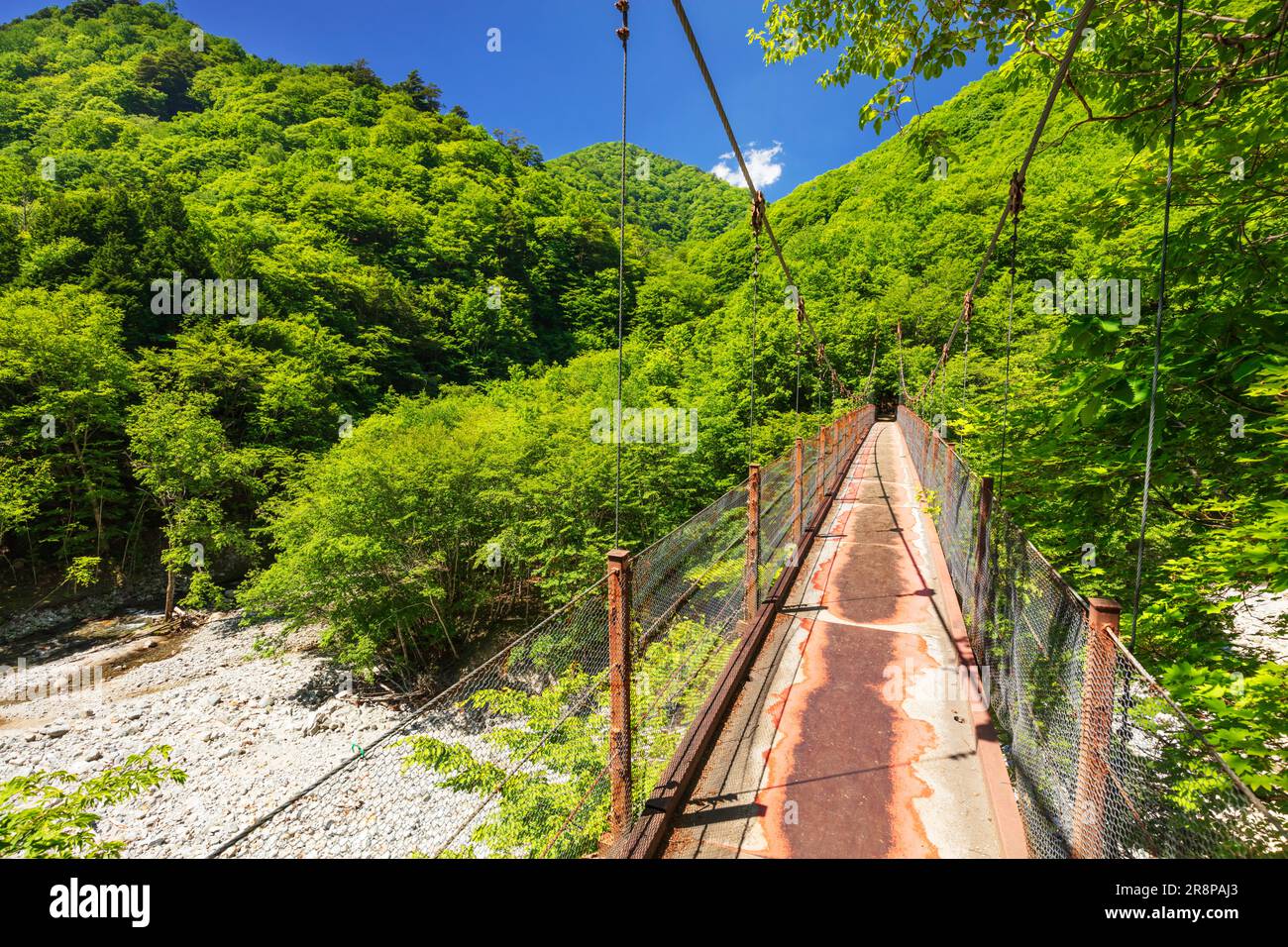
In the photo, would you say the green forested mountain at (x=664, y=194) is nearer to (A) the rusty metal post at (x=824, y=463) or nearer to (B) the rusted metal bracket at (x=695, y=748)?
(A) the rusty metal post at (x=824, y=463)

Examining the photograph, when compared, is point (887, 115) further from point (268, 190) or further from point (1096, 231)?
point (268, 190)

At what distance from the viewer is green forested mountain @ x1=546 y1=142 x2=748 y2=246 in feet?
237

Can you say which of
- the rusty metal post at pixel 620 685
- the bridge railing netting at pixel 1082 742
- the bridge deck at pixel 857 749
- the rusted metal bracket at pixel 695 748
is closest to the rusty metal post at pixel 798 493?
the bridge deck at pixel 857 749

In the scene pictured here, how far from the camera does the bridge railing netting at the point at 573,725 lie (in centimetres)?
335

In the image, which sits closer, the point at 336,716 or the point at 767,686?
the point at 767,686

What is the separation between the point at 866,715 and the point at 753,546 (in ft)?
5.73

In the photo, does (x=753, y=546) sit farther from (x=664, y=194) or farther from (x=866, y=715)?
(x=664, y=194)

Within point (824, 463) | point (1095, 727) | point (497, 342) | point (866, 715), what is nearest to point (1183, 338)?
point (1095, 727)

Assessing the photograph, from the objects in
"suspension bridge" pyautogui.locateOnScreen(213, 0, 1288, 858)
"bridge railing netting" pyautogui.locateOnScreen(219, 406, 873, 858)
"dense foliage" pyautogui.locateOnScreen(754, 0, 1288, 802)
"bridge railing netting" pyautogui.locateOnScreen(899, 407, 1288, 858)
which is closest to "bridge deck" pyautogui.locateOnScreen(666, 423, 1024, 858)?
"suspension bridge" pyautogui.locateOnScreen(213, 0, 1288, 858)

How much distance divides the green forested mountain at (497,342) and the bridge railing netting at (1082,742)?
2.24 feet

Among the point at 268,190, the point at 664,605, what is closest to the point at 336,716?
the point at 664,605

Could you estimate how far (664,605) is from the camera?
4.09 meters

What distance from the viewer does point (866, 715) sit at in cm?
378
